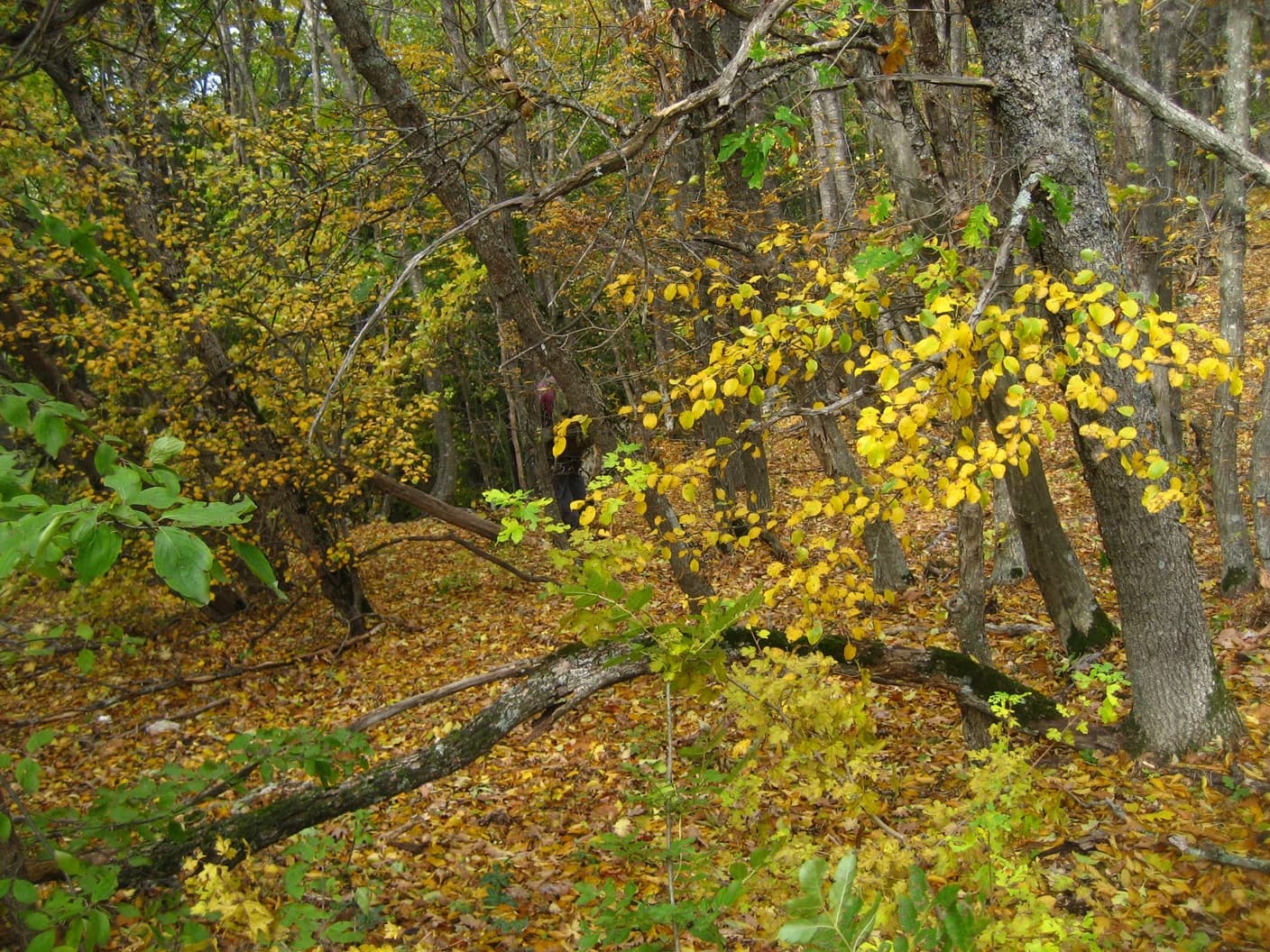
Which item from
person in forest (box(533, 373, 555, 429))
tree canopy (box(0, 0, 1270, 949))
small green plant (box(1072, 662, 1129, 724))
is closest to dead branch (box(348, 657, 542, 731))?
tree canopy (box(0, 0, 1270, 949))

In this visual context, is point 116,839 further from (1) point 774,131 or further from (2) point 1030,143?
(2) point 1030,143

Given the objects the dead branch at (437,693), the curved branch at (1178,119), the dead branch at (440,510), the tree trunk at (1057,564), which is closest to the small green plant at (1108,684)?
the tree trunk at (1057,564)

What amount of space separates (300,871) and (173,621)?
815 centimetres

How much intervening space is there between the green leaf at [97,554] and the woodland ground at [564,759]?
1965mm

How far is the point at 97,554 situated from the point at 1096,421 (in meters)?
3.57

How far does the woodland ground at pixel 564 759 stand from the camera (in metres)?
3.71

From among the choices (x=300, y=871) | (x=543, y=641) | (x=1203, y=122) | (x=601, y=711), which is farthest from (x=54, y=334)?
(x=1203, y=122)

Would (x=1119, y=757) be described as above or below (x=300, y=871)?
below

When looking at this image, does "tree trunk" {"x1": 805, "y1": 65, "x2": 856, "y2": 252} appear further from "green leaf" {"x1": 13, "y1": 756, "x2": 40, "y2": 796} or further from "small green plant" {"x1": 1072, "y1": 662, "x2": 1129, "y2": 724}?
"green leaf" {"x1": 13, "y1": 756, "x2": 40, "y2": 796}

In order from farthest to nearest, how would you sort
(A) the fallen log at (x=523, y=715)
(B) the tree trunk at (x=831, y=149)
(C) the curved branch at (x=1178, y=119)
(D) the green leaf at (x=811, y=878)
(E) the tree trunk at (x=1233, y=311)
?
(B) the tree trunk at (x=831, y=149), (E) the tree trunk at (x=1233, y=311), (A) the fallen log at (x=523, y=715), (C) the curved branch at (x=1178, y=119), (D) the green leaf at (x=811, y=878)

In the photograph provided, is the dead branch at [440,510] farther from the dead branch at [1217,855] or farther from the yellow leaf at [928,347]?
the yellow leaf at [928,347]

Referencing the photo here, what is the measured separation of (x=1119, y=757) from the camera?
14.6 ft

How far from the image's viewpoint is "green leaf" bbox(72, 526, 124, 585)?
146cm

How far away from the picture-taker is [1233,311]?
21.8 ft
